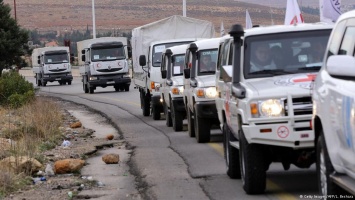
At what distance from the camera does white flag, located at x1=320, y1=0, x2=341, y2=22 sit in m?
22.1

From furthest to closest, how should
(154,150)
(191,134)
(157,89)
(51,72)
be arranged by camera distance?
(51,72) → (157,89) → (191,134) → (154,150)

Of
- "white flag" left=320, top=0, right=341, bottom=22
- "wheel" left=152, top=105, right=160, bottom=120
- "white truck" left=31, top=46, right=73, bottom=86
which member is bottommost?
"white truck" left=31, top=46, right=73, bottom=86

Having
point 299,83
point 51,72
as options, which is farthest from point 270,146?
point 51,72

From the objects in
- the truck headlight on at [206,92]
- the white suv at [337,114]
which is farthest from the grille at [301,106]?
the truck headlight on at [206,92]

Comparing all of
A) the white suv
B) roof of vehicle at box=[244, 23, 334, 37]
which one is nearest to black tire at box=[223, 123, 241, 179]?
roof of vehicle at box=[244, 23, 334, 37]

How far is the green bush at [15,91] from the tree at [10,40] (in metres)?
9.67

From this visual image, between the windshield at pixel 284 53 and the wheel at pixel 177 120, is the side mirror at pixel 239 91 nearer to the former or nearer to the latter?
the windshield at pixel 284 53

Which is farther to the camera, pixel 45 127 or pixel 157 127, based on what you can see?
pixel 157 127

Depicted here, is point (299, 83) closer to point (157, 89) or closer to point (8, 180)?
point (8, 180)

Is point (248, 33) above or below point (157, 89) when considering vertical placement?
above

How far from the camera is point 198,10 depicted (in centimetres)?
15050

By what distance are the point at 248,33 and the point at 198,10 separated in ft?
453

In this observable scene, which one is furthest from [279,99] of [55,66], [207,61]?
[55,66]

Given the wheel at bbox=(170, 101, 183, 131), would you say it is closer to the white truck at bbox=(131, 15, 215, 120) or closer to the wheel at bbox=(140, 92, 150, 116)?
the wheel at bbox=(140, 92, 150, 116)
